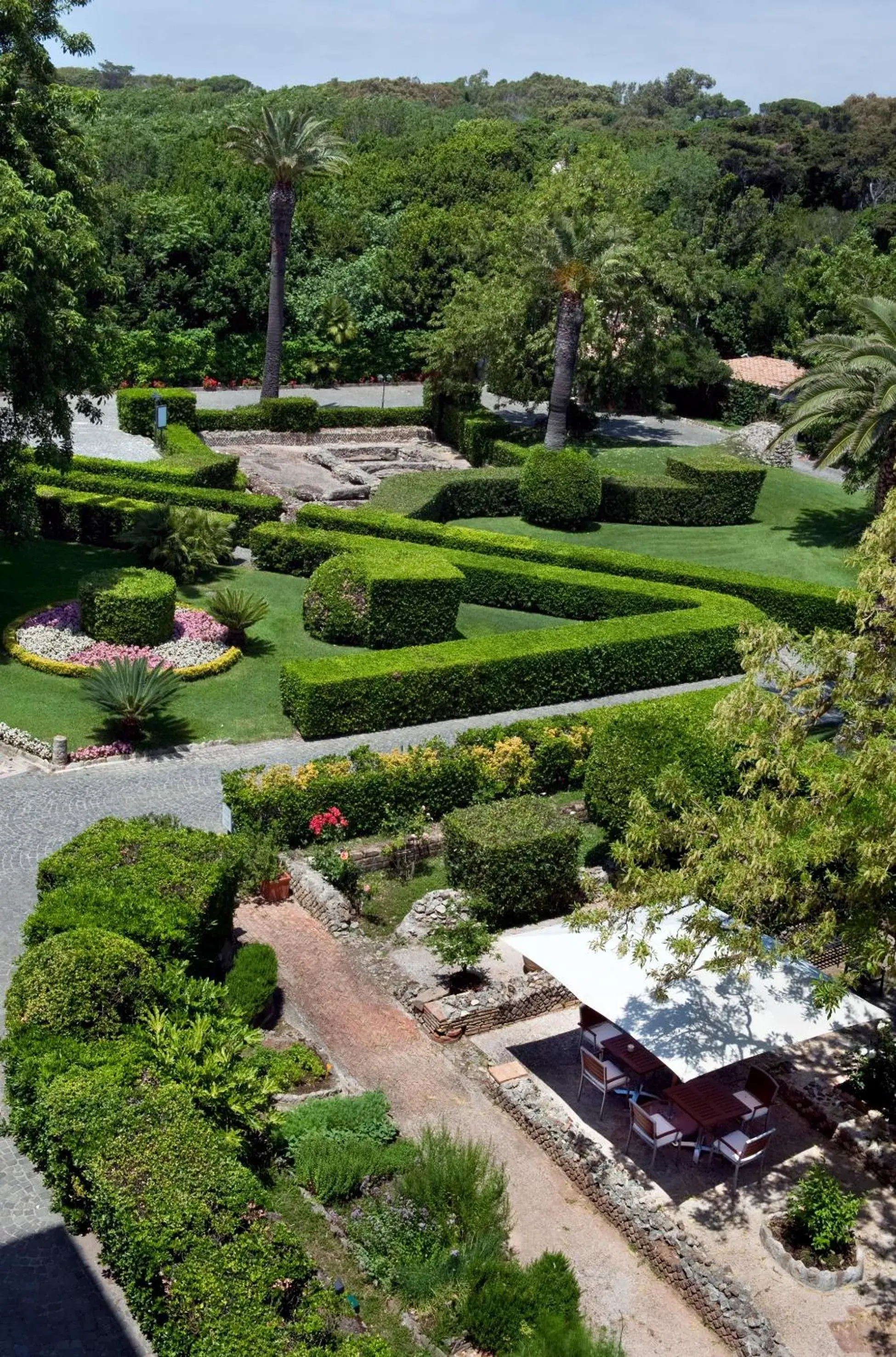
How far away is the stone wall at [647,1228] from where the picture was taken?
11.3 metres

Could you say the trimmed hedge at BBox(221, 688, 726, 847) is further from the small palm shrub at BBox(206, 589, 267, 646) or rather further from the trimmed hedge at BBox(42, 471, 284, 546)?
the trimmed hedge at BBox(42, 471, 284, 546)

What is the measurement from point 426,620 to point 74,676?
23.1ft

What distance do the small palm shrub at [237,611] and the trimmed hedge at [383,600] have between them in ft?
4.52

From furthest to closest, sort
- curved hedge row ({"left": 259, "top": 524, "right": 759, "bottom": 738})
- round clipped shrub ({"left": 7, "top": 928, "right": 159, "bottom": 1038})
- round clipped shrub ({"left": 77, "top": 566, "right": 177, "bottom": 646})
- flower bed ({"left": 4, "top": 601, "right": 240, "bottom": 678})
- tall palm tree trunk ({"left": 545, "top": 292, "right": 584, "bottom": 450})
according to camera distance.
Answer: tall palm tree trunk ({"left": 545, "top": 292, "right": 584, "bottom": 450}), round clipped shrub ({"left": 77, "top": 566, "right": 177, "bottom": 646}), flower bed ({"left": 4, "top": 601, "right": 240, "bottom": 678}), curved hedge row ({"left": 259, "top": 524, "right": 759, "bottom": 738}), round clipped shrub ({"left": 7, "top": 928, "right": 159, "bottom": 1038})

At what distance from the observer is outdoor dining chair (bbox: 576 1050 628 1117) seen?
14.0 m

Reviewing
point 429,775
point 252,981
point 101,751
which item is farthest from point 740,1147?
point 101,751

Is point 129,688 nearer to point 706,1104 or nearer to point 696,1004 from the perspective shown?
point 696,1004

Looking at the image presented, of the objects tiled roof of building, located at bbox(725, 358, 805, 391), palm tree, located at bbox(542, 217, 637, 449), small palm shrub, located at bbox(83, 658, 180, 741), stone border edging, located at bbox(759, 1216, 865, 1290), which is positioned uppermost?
palm tree, located at bbox(542, 217, 637, 449)

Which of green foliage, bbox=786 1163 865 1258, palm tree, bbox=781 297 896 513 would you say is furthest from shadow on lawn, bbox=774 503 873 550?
green foliage, bbox=786 1163 865 1258

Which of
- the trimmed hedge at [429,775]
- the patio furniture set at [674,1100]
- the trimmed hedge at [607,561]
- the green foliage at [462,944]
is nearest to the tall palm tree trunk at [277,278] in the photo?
the trimmed hedge at [607,561]

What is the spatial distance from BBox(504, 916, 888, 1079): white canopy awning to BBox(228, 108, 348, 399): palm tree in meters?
34.1

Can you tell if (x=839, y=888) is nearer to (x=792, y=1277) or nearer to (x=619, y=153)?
(x=792, y=1277)

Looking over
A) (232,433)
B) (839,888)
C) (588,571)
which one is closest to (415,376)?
(232,433)

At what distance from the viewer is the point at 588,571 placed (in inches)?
1126
